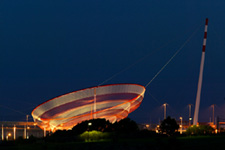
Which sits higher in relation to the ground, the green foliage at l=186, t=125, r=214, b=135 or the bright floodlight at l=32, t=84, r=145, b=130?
the bright floodlight at l=32, t=84, r=145, b=130

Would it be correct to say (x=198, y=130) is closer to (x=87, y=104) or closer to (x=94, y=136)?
(x=94, y=136)

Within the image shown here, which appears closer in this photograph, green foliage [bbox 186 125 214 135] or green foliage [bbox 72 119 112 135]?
green foliage [bbox 186 125 214 135]

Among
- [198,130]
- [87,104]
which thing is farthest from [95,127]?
[198,130]

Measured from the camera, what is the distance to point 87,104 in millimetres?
69625

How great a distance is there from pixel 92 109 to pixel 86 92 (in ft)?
25.0

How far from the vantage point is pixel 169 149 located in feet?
123

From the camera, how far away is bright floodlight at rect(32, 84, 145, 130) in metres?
65.6

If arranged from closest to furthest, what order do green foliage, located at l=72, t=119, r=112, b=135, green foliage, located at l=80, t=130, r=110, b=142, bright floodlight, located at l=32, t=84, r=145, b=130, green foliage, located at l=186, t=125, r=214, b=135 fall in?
green foliage, located at l=80, t=130, r=110, b=142, green foliage, located at l=186, t=125, r=214, b=135, green foliage, located at l=72, t=119, r=112, b=135, bright floodlight, located at l=32, t=84, r=145, b=130

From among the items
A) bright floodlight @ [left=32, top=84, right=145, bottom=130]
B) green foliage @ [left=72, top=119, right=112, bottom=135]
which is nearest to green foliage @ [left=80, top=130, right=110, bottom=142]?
green foliage @ [left=72, top=119, right=112, bottom=135]

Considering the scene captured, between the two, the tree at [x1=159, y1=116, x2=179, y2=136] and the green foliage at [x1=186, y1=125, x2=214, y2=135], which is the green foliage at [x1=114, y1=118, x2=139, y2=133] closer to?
the tree at [x1=159, y1=116, x2=179, y2=136]

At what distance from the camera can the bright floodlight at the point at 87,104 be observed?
215ft

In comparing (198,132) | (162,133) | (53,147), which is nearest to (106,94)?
(162,133)

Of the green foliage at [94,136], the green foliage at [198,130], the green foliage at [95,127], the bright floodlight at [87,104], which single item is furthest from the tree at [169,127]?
the green foliage at [94,136]

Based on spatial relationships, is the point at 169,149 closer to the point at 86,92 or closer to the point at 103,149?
the point at 103,149
